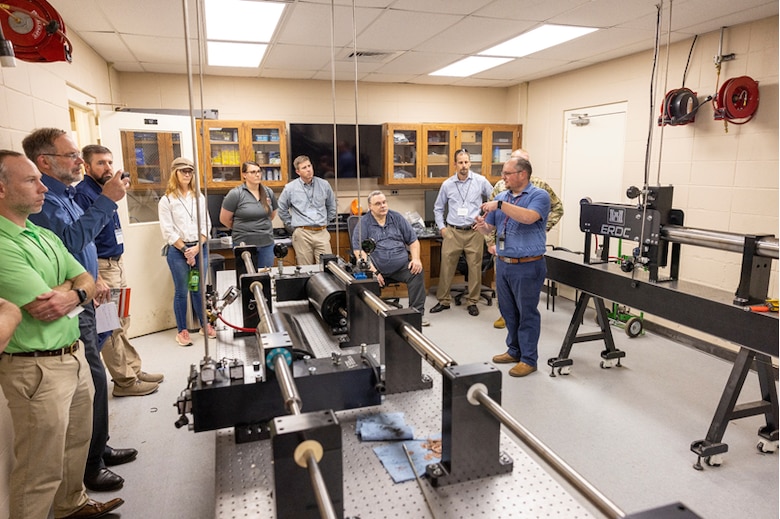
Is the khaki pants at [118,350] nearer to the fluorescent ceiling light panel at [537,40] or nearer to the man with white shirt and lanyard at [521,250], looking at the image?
the man with white shirt and lanyard at [521,250]

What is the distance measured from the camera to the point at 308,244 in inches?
205

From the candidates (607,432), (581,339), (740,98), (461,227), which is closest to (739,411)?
(607,432)

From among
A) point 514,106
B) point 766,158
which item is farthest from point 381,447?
point 514,106

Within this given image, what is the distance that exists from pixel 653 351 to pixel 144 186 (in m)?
4.73

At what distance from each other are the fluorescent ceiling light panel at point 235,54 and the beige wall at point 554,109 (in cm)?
73

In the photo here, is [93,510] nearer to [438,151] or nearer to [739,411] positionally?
[739,411]

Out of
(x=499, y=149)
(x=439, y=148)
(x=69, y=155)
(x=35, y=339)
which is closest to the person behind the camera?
(x=35, y=339)

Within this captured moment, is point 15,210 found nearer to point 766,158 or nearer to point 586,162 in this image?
point 766,158

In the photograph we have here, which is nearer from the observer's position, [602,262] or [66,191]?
[66,191]

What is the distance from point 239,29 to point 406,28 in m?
1.27

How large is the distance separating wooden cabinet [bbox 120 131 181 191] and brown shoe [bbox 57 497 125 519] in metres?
3.10

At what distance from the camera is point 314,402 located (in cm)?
144

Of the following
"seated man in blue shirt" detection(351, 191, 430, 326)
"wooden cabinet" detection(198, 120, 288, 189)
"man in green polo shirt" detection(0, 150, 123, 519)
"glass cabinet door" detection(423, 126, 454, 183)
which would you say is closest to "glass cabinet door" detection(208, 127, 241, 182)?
"wooden cabinet" detection(198, 120, 288, 189)

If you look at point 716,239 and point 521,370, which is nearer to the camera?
point 716,239
